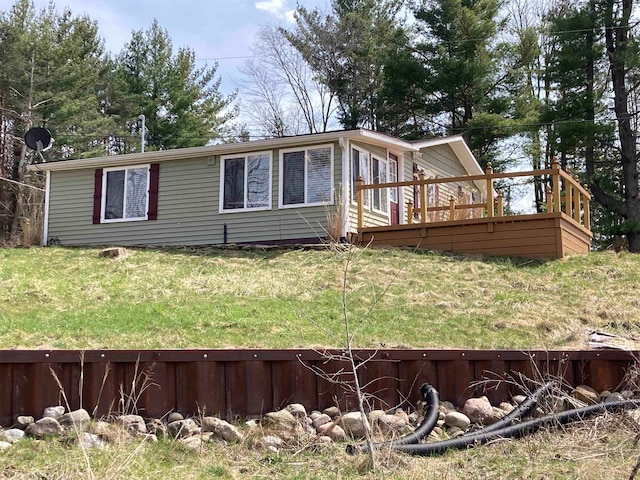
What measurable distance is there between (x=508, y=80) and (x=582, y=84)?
333 cm

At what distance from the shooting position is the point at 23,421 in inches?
195

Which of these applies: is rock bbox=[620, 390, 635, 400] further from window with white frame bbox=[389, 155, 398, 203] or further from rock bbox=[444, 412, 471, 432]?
window with white frame bbox=[389, 155, 398, 203]

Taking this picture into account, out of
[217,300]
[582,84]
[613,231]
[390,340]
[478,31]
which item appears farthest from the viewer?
[478,31]

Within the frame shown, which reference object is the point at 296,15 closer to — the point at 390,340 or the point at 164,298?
the point at 164,298

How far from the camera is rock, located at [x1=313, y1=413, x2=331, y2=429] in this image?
485 cm

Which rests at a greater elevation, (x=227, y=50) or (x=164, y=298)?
(x=227, y=50)

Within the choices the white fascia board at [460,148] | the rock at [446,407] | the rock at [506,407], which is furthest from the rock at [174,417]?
the white fascia board at [460,148]

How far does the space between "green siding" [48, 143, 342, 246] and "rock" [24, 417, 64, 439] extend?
848 centimetres

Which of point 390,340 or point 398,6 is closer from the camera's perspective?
point 390,340

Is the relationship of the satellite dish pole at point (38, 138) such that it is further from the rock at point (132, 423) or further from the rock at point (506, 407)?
the rock at point (506, 407)

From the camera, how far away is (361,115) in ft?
89.6

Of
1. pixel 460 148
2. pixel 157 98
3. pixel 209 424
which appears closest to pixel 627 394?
pixel 209 424

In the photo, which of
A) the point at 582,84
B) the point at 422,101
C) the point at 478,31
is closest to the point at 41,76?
the point at 422,101

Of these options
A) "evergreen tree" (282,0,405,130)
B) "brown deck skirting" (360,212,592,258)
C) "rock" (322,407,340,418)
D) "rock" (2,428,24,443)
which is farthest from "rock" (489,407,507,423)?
"evergreen tree" (282,0,405,130)
